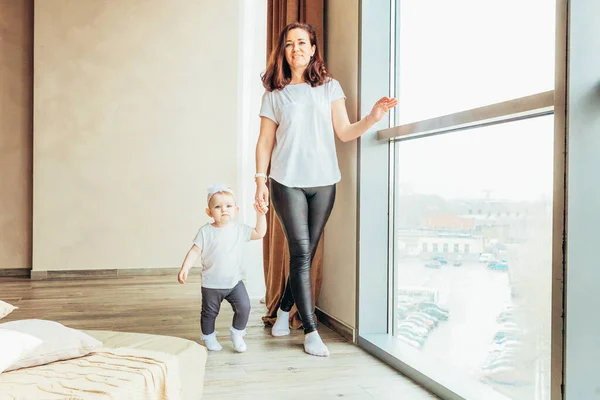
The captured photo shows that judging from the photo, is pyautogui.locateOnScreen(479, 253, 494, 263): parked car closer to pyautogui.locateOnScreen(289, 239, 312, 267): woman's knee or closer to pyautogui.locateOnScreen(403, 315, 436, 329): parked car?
pyautogui.locateOnScreen(403, 315, 436, 329): parked car

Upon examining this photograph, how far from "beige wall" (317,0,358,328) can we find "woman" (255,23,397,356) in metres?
0.13

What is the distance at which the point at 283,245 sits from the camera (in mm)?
3342

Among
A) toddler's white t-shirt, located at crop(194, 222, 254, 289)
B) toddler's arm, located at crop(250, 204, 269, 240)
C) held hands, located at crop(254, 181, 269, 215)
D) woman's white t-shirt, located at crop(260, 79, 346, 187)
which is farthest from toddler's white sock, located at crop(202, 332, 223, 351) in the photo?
woman's white t-shirt, located at crop(260, 79, 346, 187)

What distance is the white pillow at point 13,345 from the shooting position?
1417mm

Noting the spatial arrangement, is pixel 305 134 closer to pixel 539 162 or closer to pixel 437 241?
pixel 437 241

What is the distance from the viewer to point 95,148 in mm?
5004

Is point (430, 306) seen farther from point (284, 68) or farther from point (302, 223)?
point (284, 68)

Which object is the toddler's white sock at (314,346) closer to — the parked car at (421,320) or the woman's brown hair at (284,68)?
the parked car at (421,320)

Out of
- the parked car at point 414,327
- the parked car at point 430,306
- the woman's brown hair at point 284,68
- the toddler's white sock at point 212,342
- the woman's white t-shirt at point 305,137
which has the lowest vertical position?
the toddler's white sock at point 212,342

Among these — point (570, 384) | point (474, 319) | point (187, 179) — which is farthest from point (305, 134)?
point (187, 179)

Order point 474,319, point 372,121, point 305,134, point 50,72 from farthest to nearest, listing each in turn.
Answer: point 50,72, point 305,134, point 372,121, point 474,319

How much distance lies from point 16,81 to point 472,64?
13.7 ft

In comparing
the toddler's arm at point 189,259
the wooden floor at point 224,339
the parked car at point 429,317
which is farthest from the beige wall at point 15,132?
the parked car at point 429,317

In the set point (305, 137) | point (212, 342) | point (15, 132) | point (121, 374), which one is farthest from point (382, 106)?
point (15, 132)
